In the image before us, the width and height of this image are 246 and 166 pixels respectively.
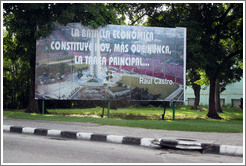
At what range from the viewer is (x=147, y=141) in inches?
329

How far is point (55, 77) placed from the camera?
16.4m

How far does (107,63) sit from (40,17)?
155 inches

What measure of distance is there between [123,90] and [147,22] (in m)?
8.51

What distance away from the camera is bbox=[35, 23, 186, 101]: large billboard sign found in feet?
53.7

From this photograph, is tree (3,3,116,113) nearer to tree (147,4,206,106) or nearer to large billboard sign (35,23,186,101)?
large billboard sign (35,23,186,101)

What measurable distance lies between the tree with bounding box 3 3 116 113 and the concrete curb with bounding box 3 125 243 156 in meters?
7.21

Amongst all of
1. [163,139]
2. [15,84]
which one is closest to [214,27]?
[15,84]

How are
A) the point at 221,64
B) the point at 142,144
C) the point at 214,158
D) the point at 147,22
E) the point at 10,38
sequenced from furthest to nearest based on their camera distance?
the point at 147,22 < the point at 221,64 < the point at 10,38 < the point at 142,144 < the point at 214,158

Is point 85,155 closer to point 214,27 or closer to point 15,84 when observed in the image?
point 214,27

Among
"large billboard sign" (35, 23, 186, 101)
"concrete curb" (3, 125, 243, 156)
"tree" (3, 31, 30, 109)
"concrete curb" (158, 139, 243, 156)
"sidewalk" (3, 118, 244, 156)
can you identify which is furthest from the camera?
"tree" (3, 31, 30, 109)

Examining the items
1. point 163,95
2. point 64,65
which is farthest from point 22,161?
point 163,95

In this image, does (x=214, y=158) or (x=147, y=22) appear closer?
(x=214, y=158)

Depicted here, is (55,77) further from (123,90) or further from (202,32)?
(202,32)

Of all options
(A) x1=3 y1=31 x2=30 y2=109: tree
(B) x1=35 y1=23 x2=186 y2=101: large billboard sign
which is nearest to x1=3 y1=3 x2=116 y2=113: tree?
(B) x1=35 y1=23 x2=186 y2=101: large billboard sign
